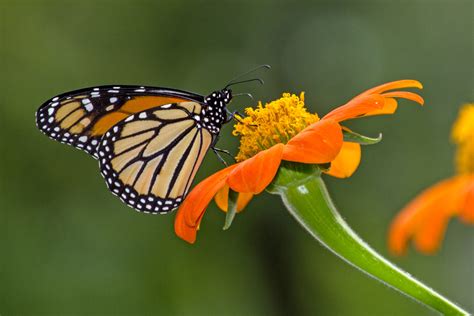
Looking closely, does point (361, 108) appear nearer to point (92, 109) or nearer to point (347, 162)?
point (347, 162)

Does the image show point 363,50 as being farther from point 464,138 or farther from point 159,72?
point 464,138

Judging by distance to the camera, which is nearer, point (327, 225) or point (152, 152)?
point (327, 225)

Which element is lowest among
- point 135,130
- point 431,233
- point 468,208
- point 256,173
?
point 431,233

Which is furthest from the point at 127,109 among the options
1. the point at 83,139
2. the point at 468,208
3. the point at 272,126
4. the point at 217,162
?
the point at 217,162

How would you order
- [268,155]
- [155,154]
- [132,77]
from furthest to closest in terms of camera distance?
[132,77]
[155,154]
[268,155]

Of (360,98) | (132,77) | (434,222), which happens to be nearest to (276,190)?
(360,98)
